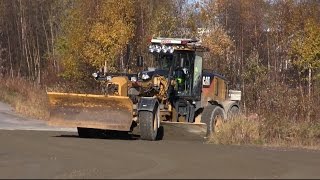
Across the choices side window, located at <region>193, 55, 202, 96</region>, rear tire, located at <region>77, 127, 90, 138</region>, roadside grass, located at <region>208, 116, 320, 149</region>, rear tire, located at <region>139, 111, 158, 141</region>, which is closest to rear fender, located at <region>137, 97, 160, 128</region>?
rear tire, located at <region>139, 111, 158, 141</region>

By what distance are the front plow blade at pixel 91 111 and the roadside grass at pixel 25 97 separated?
31.5 ft

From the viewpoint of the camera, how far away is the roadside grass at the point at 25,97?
2867 cm

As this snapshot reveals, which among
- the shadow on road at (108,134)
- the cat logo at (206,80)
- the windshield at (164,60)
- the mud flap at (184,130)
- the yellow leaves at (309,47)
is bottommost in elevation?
the shadow on road at (108,134)

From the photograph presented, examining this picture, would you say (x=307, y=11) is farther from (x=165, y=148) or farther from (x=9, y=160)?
(x=9, y=160)

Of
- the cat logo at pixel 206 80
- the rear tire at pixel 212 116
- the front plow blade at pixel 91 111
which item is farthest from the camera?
the cat logo at pixel 206 80

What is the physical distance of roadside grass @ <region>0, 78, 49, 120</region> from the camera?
94.1 feet

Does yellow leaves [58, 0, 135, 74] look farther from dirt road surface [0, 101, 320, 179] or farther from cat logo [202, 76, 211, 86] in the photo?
dirt road surface [0, 101, 320, 179]

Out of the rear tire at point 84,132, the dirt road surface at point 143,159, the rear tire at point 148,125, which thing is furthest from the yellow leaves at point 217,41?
the rear tire at point 148,125

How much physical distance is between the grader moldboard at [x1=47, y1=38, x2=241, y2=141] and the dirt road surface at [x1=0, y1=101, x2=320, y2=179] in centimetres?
62

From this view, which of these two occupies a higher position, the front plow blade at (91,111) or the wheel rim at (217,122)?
the front plow blade at (91,111)

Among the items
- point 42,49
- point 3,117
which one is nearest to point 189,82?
point 3,117

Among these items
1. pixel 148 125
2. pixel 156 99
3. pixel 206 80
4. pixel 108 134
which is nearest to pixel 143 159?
pixel 148 125

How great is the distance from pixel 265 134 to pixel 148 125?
339 centimetres

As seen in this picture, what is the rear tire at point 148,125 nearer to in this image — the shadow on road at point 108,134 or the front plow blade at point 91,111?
the front plow blade at point 91,111
